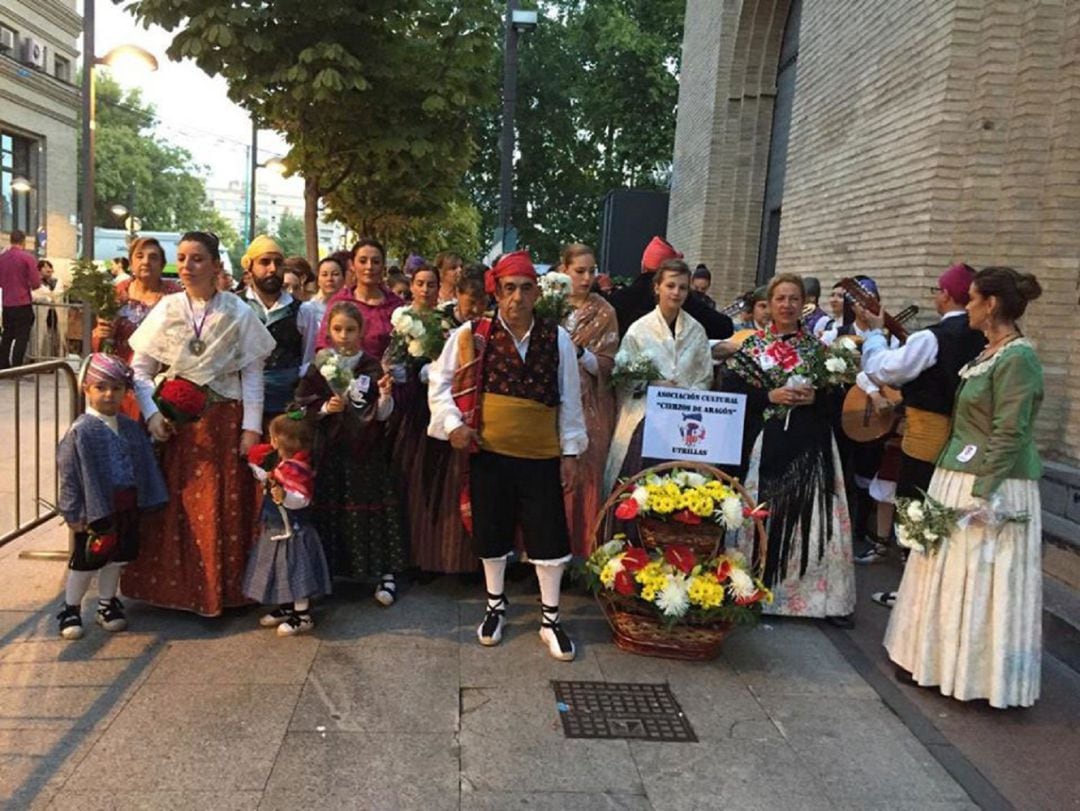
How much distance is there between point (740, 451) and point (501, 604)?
1.56m

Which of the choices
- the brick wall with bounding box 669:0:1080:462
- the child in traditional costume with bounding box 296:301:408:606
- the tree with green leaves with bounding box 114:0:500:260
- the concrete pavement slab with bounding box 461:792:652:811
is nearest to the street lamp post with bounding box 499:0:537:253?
the tree with green leaves with bounding box 114:0:500:260

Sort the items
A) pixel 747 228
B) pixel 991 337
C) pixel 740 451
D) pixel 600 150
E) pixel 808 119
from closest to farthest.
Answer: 1. pixel 991 337
2. pixel 740 451
3. pixel 808 119
4. pixel 747 228
5. pixel 600 150

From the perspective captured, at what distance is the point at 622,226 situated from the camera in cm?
1864

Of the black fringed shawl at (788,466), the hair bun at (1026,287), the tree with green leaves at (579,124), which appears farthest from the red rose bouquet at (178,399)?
the tree with green leaves at (579,124)

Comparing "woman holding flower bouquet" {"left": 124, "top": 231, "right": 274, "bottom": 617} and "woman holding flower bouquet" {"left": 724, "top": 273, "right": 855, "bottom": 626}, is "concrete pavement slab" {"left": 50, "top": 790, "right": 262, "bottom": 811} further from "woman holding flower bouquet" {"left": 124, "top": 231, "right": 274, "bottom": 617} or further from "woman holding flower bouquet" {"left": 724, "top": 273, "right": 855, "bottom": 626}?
"woman holding flower bouquet" {"left": 724, "top": 273, "right": 855, "bottom": 626}

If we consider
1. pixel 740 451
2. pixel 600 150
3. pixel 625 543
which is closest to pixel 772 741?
pixel 625 543

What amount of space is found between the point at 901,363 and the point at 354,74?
6167 millimetres

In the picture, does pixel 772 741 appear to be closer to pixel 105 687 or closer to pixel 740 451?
pixel 740 451

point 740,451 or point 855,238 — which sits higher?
point 855,238

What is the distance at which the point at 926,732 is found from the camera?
3930mm

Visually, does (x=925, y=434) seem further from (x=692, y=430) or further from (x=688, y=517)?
(x=688, y=517)

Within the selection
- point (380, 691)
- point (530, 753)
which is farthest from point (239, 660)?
point (530, 753)

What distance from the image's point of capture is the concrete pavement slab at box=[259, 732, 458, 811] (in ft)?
10.4

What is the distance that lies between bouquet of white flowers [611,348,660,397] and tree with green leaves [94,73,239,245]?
53.0 meters
